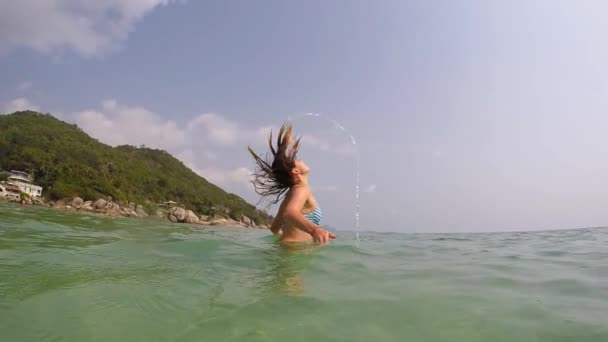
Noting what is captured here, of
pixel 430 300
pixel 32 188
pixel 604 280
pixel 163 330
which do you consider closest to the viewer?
pixel 163 330

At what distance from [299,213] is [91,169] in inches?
2775

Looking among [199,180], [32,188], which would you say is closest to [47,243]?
[32,188]

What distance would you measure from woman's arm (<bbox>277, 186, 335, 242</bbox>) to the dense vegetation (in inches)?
2382

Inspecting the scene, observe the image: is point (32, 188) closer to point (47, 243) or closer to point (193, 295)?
point (47, 243)

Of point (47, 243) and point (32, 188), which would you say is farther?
point (32, 188)

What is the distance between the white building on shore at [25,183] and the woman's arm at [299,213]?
56.8 m

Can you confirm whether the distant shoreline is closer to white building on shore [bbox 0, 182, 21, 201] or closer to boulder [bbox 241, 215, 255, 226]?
white building on shore [bbox 0, 182, 21, 201]

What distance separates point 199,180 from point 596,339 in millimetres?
103965

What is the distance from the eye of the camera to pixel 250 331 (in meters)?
2.12

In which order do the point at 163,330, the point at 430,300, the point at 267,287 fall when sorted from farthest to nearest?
the point at 267,287
the point at 430,300
the point at 163,330

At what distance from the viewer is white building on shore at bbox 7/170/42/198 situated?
169 feet

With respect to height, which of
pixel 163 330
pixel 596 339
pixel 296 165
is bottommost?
pixel 163 330

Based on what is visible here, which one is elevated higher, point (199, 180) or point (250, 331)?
point (199, 180)

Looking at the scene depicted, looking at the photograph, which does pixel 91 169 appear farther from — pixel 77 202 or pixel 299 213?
pixel 299 213
